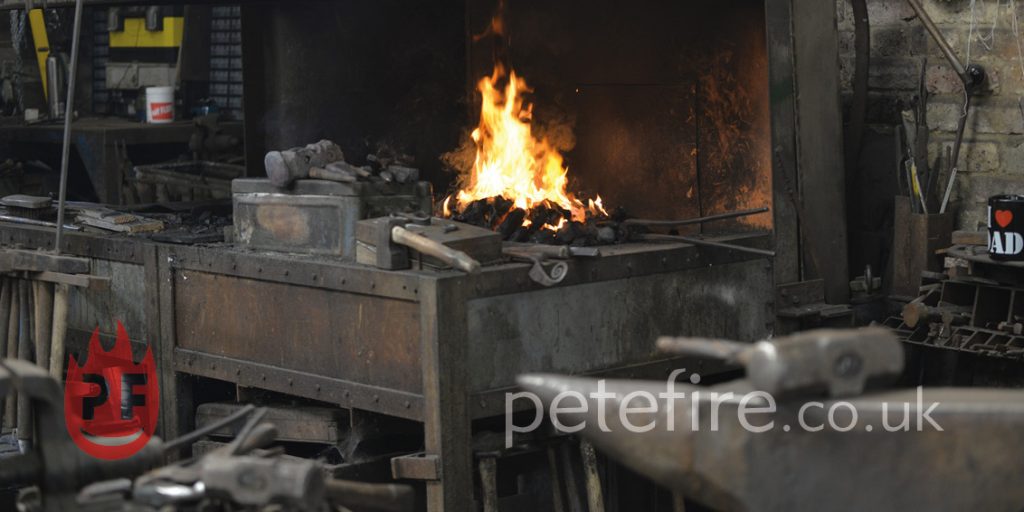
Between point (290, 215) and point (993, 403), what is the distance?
326 centimetres

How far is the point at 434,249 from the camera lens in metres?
4.80

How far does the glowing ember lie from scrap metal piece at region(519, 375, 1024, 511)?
3.56 meters

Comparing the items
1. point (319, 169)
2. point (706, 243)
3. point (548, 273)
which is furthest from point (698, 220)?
point (319, 169)

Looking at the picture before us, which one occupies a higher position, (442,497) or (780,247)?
(780,247)

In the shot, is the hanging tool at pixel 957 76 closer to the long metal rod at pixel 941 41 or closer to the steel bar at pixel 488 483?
the long metal rod at pixel 941 41

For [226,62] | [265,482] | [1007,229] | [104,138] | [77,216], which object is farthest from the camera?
[226,62]

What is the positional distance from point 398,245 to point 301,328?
0.62 meters

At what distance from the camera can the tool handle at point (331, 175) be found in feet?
17.4

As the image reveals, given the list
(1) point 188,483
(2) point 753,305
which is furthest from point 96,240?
(1) point 188,483

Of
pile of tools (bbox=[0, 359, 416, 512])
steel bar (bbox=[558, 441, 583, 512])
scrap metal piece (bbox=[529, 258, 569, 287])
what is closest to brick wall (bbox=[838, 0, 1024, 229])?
scrap metal piece (bbox=[529, 258, 569, 287])

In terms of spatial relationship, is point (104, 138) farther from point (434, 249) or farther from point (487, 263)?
point (434, 249)

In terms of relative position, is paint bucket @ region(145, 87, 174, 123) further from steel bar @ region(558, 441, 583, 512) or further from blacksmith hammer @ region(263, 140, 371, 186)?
steel bar @ region(558, 441, 583, 512)

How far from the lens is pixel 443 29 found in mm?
7410

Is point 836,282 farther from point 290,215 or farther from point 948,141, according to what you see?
point 290,215
